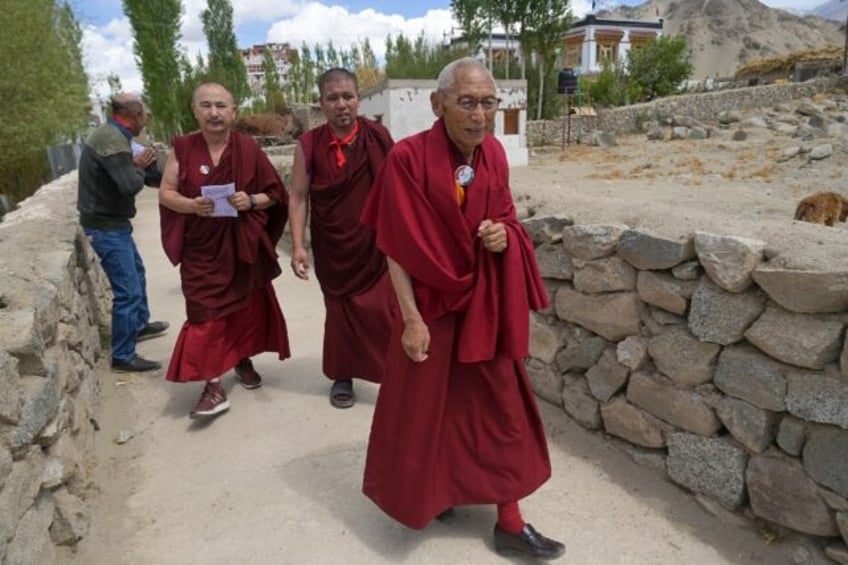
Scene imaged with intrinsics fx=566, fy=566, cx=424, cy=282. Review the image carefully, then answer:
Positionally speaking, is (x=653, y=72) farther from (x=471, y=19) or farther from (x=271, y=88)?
(x=271, y=88)

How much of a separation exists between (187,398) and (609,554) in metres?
2.49

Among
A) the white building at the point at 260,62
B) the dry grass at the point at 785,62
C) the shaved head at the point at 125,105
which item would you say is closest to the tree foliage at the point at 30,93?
the shaved head at the point at 125,105

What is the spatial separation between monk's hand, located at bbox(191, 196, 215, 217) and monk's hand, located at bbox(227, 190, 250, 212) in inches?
3.8

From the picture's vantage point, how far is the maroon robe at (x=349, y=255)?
3.04 m

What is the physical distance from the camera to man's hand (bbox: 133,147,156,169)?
3.62 m

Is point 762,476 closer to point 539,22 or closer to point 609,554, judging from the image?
point 609,554

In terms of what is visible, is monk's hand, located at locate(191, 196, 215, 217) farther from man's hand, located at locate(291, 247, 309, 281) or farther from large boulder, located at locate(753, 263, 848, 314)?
large boulder, located at locate(753, 263, 848, 314)

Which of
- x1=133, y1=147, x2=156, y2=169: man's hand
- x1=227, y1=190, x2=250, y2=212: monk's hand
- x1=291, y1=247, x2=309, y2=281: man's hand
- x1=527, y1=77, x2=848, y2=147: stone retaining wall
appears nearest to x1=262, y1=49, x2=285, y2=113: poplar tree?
x1=527, y1=77, x2=848, y2=147: stone retaining wall

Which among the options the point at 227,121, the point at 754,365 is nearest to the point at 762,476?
the point at 754,365

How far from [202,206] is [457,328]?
1.71m

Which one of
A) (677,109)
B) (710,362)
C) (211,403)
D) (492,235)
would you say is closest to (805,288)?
(710,362)

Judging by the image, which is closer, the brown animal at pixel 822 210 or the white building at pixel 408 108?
the brown animal at pixel 822 210

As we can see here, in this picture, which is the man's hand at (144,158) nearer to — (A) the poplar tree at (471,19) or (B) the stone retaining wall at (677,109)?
(B) the stone retaining wall at (677,109)

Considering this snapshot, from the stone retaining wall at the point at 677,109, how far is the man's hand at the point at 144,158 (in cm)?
1567
